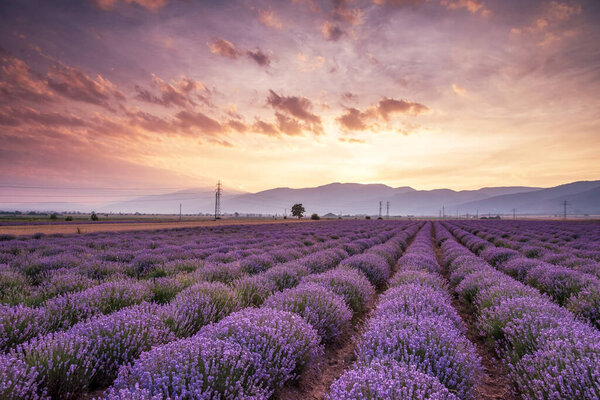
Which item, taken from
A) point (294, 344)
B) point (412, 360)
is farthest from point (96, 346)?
point (412, 360)

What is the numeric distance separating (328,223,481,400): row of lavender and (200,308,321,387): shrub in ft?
1.92

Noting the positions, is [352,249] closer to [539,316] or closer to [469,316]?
[469,316]

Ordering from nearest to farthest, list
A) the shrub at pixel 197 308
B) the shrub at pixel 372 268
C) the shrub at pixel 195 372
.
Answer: the shrub at pixel 195 372 < the shrub at pixel 197 308 < the shrub at pixel 372 268

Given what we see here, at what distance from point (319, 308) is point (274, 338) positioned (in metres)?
1.31

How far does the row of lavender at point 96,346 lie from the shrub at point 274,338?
693 mm

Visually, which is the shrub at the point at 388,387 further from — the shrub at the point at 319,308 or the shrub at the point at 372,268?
the shrub at the point at 372,268

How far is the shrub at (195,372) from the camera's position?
2.05m

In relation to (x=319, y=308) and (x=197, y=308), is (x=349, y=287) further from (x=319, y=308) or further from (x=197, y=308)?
(x=197, y=308)

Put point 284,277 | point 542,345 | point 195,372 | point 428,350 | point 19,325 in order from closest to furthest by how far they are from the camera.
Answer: point 195,372
point 428,350
point 542,345
point 19,325
point 284,277

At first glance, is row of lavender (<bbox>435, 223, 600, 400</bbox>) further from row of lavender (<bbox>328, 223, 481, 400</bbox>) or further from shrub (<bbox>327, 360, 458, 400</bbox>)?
shrub (<bbox>327, 360, 458, 400</bbox>)

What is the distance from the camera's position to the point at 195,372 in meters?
2.14

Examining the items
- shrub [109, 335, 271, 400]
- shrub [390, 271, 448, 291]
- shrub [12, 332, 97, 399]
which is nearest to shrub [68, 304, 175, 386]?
shrub [12, 332, 97, 399]

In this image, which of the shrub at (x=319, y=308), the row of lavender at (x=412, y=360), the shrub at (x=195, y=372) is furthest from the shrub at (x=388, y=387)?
the shrub at (x=319, y=308)

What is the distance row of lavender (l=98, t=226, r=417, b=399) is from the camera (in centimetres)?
209
